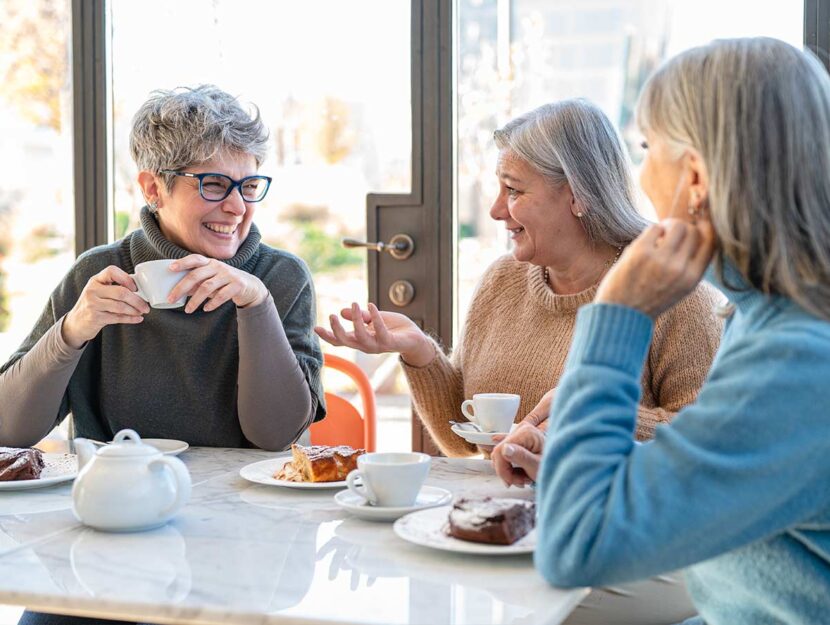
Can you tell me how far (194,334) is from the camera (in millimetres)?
1986

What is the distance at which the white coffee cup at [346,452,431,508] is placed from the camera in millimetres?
1267

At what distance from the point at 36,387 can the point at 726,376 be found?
52.1 inches

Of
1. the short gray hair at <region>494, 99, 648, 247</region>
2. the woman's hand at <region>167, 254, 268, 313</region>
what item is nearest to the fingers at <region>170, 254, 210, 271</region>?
the woman's hand at <region>167, 254, 268, 313</region>

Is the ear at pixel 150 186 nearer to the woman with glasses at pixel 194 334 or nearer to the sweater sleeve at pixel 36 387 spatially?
the woman with glasses at pixel 194 334

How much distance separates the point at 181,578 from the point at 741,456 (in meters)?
0.59

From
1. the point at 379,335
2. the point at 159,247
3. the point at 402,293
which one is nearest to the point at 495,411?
the point at 379,335

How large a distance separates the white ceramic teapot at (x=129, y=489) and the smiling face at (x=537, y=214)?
1.03m

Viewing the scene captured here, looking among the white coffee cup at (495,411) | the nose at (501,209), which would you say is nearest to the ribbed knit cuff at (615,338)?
the white coffee cup at (495,411)

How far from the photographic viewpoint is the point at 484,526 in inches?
44.1

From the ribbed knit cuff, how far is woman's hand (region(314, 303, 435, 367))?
923 millimetres

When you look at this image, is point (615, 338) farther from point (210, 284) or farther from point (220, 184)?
point (220, 184)

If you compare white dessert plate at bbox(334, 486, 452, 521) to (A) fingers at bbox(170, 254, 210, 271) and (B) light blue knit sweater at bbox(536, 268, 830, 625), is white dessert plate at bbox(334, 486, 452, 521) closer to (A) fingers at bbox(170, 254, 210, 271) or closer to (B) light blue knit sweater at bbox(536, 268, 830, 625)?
(B) light blue knit sweater at bbox(536, 268, 830, 625)

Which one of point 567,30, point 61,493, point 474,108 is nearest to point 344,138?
point 474,108

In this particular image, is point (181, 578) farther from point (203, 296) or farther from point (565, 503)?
point (203, 296)
